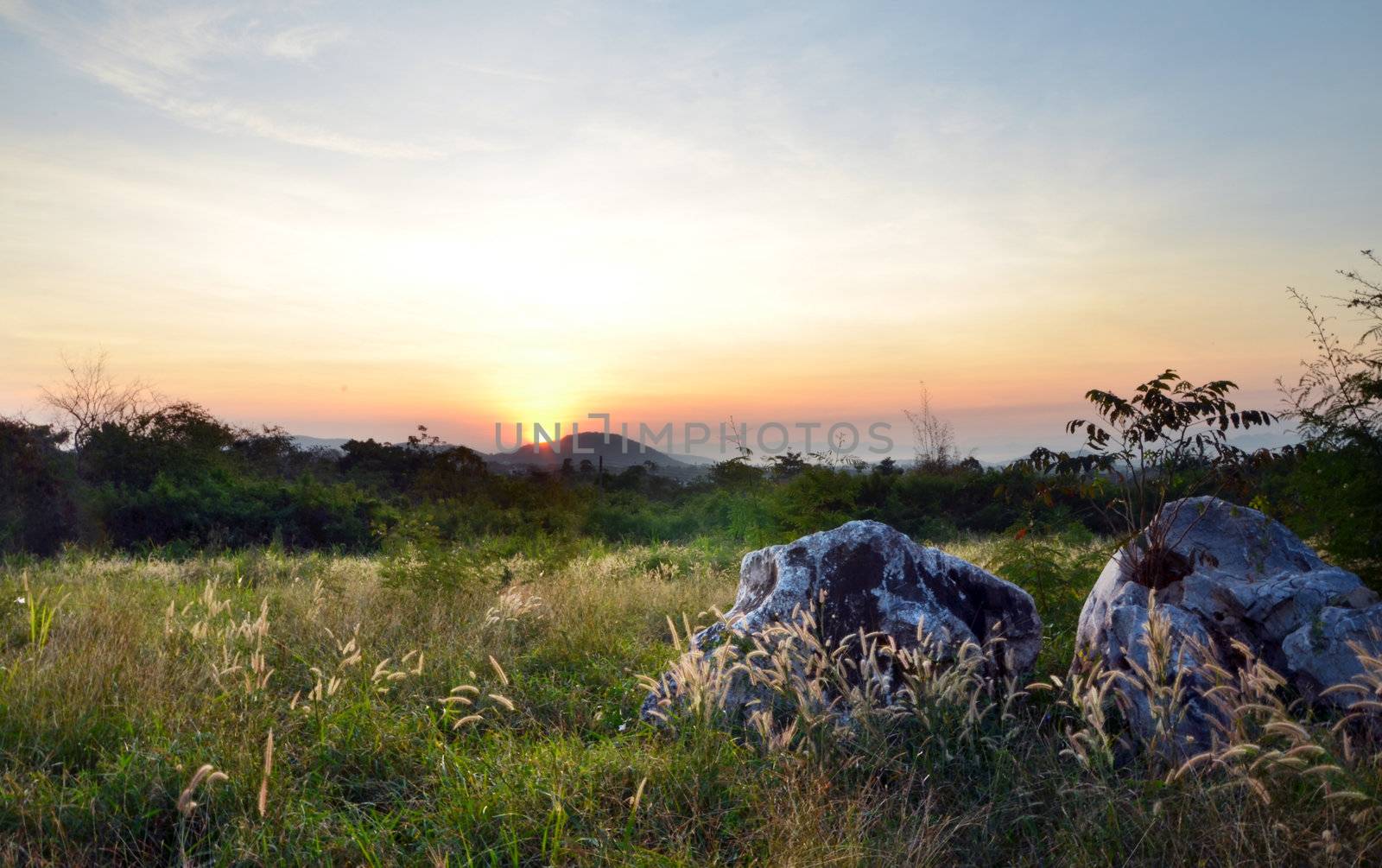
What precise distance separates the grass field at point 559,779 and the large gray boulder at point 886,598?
0.48 m

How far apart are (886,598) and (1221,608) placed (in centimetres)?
199

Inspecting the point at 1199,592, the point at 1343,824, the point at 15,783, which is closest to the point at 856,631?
the point at 1199,592

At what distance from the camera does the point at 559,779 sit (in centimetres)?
381

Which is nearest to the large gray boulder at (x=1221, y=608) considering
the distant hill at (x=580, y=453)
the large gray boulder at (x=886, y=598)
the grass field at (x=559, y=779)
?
the grass field at (x=559, y=779)

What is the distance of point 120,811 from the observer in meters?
3.63

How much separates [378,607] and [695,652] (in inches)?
173

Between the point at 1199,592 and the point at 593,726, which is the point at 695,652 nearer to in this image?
the point at 593,726

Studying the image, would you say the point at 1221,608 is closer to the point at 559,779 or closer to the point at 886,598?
the point at 886,598

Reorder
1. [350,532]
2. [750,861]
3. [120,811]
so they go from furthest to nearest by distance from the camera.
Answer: [350,532] < [120,811] < [750,861]

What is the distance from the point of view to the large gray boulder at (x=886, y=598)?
5531mm

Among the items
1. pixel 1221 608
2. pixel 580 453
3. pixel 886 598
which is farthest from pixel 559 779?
pixel 580 453

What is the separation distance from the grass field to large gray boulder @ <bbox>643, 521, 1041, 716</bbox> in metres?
0.48

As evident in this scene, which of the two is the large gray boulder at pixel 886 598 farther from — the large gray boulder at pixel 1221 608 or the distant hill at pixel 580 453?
the distant hill at pixel 580 453

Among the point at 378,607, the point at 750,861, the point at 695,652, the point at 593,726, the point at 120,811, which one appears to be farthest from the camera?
the point at 378,607
